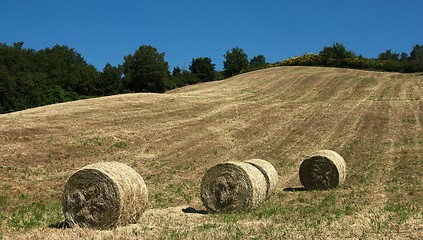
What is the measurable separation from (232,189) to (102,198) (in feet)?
14.5

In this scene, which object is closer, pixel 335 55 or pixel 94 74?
pixel 94 74

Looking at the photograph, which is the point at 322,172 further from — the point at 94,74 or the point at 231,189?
the point at 94,74

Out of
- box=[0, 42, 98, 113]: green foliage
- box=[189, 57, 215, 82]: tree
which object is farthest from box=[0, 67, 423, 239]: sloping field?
box=[189, 57, 215, 82]: tree

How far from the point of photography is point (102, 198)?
10984 mm

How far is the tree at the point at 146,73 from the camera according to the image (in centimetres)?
7606

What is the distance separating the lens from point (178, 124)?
1307 inches

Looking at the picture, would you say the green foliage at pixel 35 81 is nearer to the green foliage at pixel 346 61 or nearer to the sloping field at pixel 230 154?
the sloping field at pixel 230 154

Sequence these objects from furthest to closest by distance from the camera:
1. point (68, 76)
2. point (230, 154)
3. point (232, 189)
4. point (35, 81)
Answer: point (68, 76)
point (35, 81)
point (230, 154)
point (232, 189)

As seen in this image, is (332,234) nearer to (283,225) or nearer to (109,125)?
(283,225)

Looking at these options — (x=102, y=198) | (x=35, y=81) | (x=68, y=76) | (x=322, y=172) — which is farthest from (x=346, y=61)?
(x=102, y=198)

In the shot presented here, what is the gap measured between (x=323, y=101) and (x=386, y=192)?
2905cm

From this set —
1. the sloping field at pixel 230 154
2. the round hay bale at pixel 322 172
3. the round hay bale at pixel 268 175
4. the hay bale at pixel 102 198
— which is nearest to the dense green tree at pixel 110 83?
the sloping field at pixel 230 154

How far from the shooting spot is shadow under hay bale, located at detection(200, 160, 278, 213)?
14031mm

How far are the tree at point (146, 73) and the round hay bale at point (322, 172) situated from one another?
58.5 m
